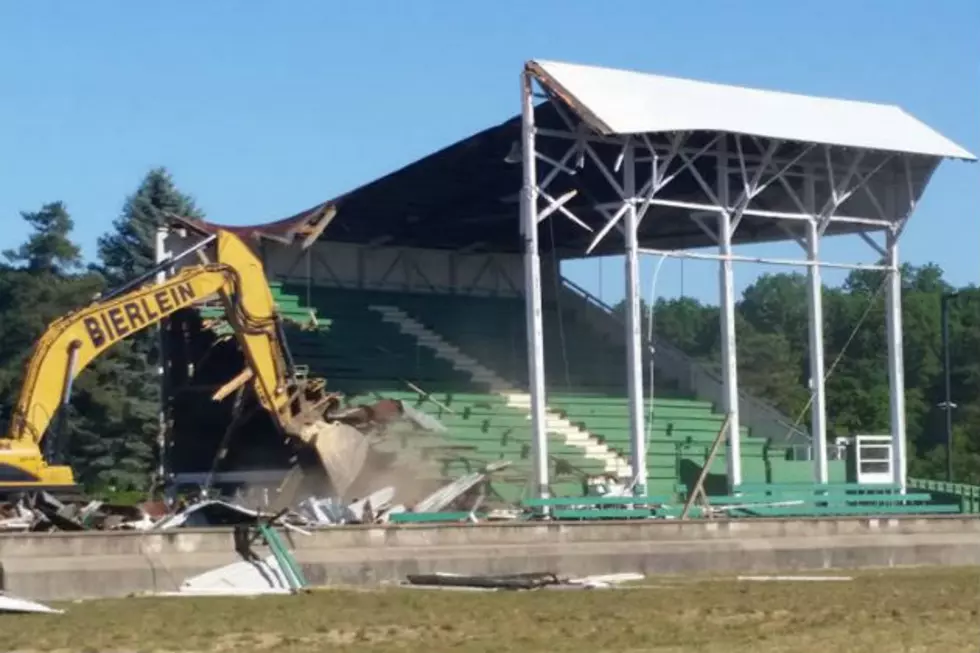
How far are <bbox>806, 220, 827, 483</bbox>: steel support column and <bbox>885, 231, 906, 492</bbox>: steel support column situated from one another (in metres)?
2.42

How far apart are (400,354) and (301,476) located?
985 centimetres

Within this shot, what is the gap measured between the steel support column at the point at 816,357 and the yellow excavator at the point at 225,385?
960 centimetres

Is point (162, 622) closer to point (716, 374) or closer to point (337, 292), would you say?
point (337, 292)

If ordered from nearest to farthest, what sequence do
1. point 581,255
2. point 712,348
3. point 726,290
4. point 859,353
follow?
point 726,290, point 581,255, point 859,353, point 712,348

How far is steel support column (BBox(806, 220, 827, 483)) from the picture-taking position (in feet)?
150

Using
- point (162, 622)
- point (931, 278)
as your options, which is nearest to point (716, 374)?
point (162, 622)

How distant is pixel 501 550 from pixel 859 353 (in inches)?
3644

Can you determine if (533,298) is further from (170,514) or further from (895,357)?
(895,357)

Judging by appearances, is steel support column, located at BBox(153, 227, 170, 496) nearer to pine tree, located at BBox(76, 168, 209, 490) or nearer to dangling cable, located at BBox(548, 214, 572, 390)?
dangling cable, located at BBox(548, 214, 572, 390)

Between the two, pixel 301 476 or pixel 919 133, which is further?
pixel 919 133

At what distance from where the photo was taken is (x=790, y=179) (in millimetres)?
48750

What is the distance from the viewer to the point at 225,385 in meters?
43.6

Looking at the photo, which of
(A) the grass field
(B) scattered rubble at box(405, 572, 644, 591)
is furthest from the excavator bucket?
(A) the grass field

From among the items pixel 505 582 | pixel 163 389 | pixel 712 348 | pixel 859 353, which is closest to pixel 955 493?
pixel 163 389
